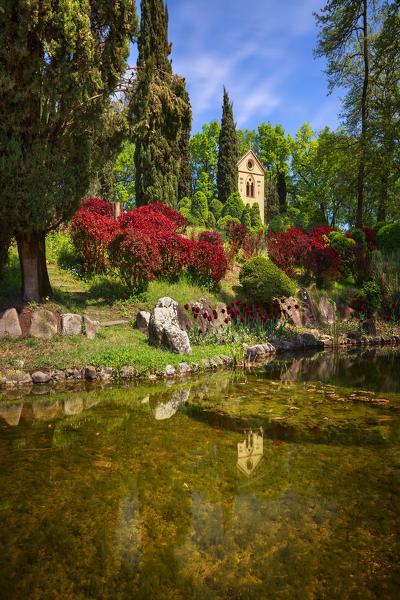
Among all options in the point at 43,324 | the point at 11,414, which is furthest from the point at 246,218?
the point at 11,414

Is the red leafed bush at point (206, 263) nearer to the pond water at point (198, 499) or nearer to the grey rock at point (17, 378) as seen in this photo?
the grey rock at point (17, 378)

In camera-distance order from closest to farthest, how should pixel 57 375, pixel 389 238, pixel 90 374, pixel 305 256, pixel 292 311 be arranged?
pixel 57 375, pixel 90 374, pixel 292 311, pixel 305 256, pixel 389 238

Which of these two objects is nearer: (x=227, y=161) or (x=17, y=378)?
(x=17, y=378)

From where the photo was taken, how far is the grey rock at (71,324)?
752cm

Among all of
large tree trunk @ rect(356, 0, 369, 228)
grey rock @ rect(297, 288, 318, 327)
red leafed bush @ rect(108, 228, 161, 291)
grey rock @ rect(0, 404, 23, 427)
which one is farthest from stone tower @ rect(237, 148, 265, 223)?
grey rock @ rect(0, 404, 23, 427)

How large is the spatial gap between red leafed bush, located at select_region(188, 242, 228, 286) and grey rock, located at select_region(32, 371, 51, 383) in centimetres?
579

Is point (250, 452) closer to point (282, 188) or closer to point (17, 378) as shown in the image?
point (17, 378)

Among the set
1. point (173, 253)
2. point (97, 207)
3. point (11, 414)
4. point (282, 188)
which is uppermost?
point (282, 188)

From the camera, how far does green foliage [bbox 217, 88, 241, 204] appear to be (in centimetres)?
3466

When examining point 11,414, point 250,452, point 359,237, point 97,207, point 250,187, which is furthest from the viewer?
point 250,187

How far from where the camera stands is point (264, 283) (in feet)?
36.3

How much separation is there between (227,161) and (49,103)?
29.7 m

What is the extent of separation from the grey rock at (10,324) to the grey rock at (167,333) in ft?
8.34

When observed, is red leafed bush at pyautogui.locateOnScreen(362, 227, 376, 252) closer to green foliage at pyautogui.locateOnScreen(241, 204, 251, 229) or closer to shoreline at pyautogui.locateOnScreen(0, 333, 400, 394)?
shoreline at pyautogui.locateOnScreen(0, 333, 400, 394)
